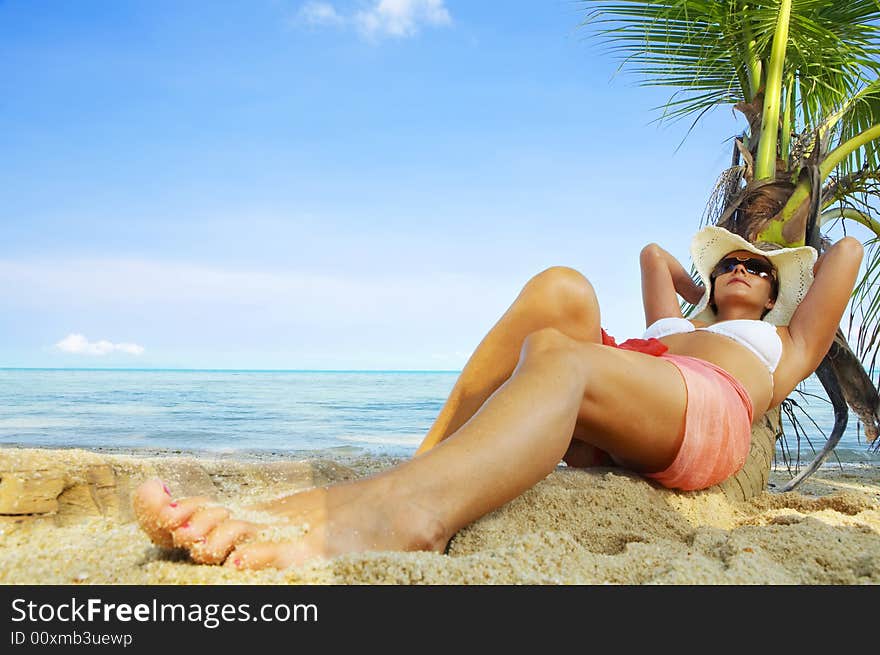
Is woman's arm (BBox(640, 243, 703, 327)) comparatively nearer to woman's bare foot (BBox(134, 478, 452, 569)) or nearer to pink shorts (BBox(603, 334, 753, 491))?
pink shorts (BBox(603, 334, 753, 491))

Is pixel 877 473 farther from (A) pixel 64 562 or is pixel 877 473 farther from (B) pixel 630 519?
(A) pixel 64 562

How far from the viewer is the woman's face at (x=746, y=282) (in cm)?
265

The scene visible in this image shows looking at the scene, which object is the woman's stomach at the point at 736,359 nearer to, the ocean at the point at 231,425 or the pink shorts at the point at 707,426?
the pink shorts at the point at 707,426

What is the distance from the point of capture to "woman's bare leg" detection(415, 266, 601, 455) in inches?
75.4

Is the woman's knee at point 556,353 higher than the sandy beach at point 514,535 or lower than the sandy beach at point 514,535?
higher

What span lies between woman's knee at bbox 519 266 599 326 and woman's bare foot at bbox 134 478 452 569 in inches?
29.5

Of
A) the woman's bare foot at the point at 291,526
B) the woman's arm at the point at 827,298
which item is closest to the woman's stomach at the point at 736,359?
the woman's arm at the point at 827,298

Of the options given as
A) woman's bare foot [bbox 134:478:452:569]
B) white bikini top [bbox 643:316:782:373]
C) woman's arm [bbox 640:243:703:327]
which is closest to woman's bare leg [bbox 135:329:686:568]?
woman's bare foot [bbox 134:478:452:569]

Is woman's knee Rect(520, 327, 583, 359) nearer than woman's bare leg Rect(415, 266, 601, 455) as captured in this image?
Yes

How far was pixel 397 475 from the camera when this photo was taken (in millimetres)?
1434

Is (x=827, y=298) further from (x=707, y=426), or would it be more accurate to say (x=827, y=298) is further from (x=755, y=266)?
(x=707, y=426)

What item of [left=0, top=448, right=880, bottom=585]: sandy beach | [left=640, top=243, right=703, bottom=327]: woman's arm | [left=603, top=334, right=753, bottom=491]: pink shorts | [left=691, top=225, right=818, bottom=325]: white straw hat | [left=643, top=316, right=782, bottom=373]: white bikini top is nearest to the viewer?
[left=0, top=448, right=880, bottom=585]: sandy beach

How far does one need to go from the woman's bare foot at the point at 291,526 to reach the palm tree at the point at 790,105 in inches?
95.7
